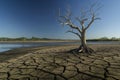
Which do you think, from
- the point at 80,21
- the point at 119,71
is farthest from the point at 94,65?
the point at 80,21

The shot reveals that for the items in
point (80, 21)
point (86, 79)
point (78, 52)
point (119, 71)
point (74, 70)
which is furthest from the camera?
point (80, 21)

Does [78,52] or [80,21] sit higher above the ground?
[80,21]

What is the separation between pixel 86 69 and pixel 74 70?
1.67ft

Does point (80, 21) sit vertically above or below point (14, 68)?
above

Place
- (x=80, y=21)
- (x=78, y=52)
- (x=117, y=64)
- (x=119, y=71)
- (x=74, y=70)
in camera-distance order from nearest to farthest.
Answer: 1. (x=119, y=71)
2. (x=74, y=70)
3. (x=117, y=64)
4. (x=78, y=52)
5. (x=80, y=21)

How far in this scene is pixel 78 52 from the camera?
36.7 ft

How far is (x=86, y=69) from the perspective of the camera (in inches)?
277

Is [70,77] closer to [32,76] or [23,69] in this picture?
[32,76]

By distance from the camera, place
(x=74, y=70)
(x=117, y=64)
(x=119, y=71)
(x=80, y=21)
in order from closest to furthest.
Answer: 1. (x=119, y=71)
2. (x=74, y=70)
3. (x=117, y=64)
4. (x=80, y=21)

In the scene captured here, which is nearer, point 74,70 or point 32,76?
point 32,76

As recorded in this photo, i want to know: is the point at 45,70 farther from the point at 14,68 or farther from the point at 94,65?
the point at 94,65

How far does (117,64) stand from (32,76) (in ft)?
12.6

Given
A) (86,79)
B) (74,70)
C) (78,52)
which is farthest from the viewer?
(78,52)

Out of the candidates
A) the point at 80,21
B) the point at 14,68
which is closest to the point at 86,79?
the point at 14,68
